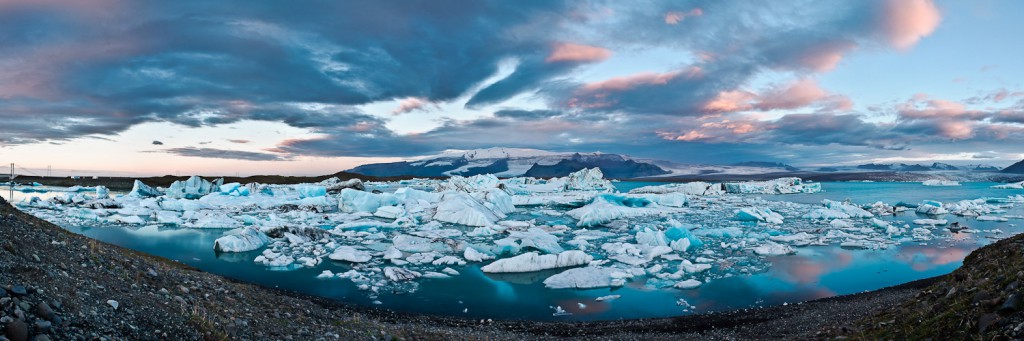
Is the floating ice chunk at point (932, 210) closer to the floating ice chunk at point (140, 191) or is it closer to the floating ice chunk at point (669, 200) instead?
the floating ice chunk at point (669, 200)

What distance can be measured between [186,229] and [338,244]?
40.4 ft

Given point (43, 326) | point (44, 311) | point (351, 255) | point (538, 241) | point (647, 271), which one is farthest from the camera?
point (538, 241)

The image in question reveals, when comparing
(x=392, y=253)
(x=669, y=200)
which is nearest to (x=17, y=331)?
A: (x=392, y=253)

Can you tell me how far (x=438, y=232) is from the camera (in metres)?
25.6

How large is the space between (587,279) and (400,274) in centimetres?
578

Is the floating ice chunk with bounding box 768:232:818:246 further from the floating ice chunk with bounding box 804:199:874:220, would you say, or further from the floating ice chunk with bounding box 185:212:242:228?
the floating ice chunk with bounding box 185:212:242:228

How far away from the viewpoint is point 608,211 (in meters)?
33.2

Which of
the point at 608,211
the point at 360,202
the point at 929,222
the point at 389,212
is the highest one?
the point at 360,202

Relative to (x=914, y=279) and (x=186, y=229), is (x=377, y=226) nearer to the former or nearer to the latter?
(x=186, y=229)

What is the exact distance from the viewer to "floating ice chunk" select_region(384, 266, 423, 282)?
15352 millimetres

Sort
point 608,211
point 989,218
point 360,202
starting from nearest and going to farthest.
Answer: point 989,218, point 608,211, point 360,202

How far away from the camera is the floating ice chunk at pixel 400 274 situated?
15.4m

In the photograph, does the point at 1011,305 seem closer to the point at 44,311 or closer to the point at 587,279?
the point at 44,311

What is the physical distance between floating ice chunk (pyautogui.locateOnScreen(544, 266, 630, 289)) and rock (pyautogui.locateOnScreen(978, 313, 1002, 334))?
412 inches
